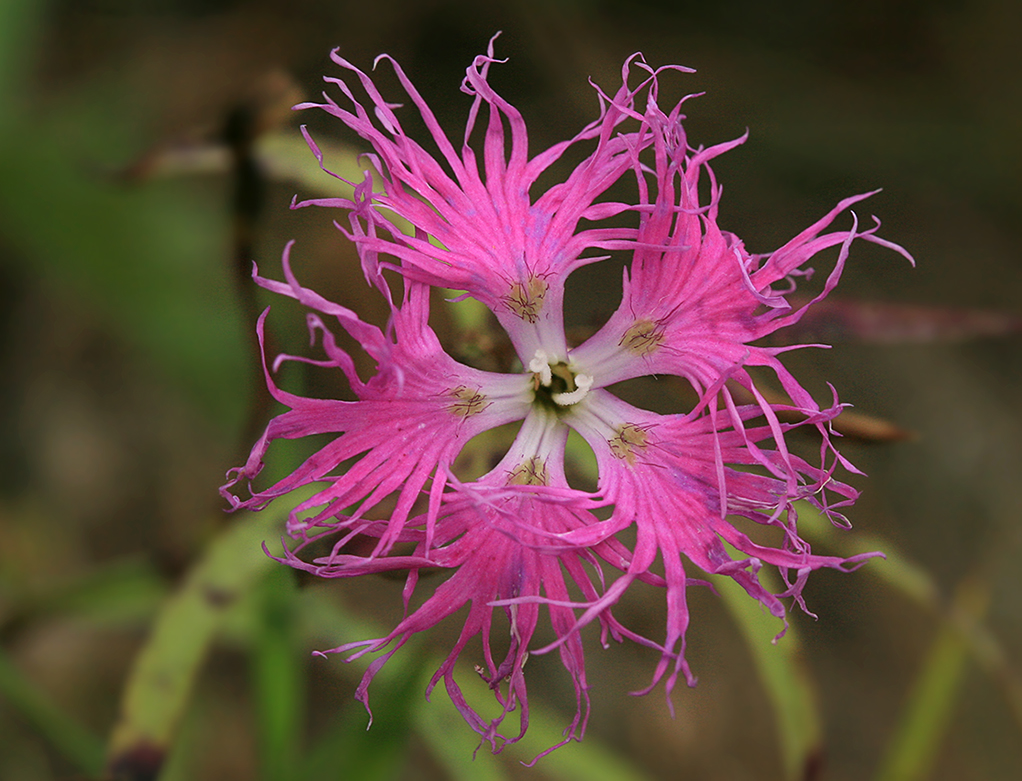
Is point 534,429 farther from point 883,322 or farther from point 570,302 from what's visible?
point 570,302

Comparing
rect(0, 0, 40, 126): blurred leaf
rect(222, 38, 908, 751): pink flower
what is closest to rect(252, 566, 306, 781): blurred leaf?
rect(222, 38, 908, 751): pink flower

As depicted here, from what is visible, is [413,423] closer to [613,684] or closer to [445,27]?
[613,684]

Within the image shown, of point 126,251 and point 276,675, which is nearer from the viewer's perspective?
point 276,675

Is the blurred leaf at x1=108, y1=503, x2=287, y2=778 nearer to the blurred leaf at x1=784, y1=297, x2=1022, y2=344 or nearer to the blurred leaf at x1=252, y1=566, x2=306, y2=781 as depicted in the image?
the blurred leaf at x1=252, y1=566, x2=306, y2=781

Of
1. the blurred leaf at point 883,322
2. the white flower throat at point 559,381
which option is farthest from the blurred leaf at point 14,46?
the blurred leaf at point 883,322

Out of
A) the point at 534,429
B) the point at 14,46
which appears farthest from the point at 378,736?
the point at 14,46
